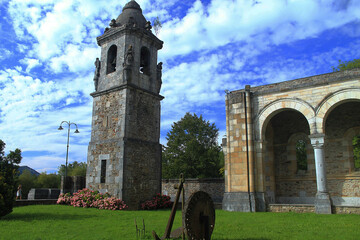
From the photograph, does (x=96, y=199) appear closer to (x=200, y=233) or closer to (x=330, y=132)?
(x=200, y=233)

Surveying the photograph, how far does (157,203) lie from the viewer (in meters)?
16.2

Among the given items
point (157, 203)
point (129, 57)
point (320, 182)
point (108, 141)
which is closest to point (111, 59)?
point (129, 57)

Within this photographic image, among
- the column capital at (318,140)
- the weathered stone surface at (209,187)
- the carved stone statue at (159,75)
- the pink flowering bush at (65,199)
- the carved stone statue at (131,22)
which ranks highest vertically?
the carved stone statue at (131,22)

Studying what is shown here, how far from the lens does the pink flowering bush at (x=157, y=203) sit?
15.9 m

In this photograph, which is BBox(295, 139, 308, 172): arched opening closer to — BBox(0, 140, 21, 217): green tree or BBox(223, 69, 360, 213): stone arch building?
BBox(223, 69, 360, 213): stone arch building

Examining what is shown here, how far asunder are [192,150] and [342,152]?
67.9ft

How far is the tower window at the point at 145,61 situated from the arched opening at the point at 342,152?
34.8 ft

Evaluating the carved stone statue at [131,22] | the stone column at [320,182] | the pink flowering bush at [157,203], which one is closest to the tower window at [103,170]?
the pink flowering bush at [157,203]

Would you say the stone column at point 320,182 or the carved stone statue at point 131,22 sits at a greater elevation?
the carved stone statue at point 131,22

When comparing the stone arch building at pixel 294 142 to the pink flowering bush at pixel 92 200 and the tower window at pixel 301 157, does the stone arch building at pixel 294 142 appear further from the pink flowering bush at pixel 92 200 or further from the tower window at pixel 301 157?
the tower window at pixel 301 157

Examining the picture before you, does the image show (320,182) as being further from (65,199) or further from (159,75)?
(65,199)

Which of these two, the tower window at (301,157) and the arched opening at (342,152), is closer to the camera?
the arched opening at (342,152)

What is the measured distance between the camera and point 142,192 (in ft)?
53.6

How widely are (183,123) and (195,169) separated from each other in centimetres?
604
